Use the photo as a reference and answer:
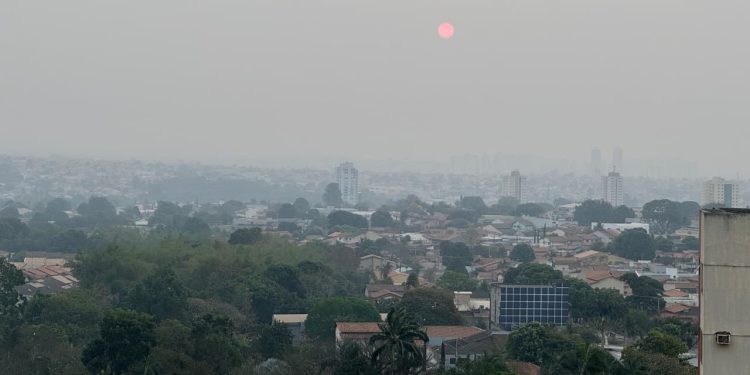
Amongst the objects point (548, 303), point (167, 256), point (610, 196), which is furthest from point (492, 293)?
point (610, 196)

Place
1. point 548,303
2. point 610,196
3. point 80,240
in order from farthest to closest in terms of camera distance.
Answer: point 610,196
point 80,240
point 548,303

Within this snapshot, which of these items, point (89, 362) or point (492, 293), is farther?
point (492, 293)

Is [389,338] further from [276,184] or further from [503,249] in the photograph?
[276,184]

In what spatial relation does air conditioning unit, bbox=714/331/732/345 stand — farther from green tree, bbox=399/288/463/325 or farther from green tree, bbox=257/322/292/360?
green tree, bbox=399/288/463/325

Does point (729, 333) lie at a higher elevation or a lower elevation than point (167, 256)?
higher

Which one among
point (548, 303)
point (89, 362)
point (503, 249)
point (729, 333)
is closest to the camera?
point (729, 333)

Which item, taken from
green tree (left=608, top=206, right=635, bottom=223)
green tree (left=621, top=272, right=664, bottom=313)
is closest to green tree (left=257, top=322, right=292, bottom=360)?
green tree (left=621, top=272, right=664, bottom=313)
